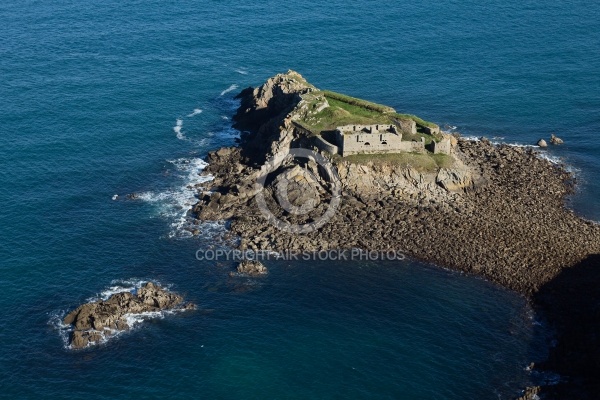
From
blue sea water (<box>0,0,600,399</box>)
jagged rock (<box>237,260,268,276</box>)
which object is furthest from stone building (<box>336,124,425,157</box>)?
jagged rock (<box>237,260,268,276</box>)

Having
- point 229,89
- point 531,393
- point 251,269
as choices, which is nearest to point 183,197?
point 251,269

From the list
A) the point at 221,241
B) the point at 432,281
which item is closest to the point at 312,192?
the point at 221,241

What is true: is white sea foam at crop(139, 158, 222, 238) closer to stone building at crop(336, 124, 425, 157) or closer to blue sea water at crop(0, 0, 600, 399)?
blue sea water at crop(0, 0, 600, 399)

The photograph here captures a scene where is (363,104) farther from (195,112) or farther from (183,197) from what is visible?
(195,112)

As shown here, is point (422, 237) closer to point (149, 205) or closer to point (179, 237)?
point (179, 237)

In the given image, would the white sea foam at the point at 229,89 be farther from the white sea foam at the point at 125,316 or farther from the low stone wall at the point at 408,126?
the white sea foam at the point at 125,316

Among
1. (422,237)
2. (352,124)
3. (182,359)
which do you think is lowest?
(182,359)

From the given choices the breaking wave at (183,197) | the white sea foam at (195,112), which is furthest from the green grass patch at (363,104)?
the white sea foam at (195,112)
